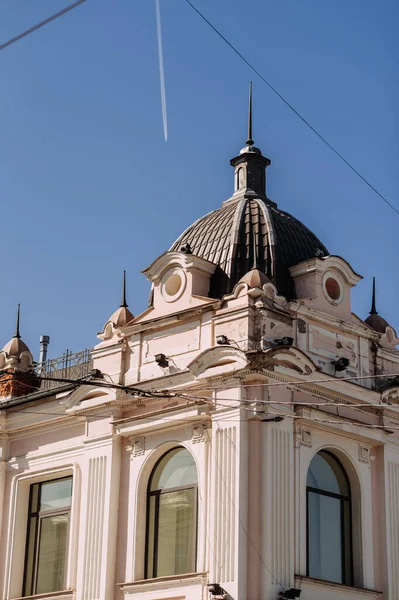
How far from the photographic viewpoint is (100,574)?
25.1 meters

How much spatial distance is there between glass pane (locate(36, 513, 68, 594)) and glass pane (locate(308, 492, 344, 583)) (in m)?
6.19

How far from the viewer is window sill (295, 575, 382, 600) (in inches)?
902

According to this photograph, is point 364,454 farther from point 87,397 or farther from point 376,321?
point 87,397

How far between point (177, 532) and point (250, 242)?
6903 mm

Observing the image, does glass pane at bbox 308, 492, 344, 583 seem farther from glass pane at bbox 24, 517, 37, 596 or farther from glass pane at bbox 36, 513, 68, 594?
glass pane at bbox 24, 517, 37, 596

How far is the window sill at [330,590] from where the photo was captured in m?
22.9

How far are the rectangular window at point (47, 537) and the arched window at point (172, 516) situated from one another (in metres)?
2.89

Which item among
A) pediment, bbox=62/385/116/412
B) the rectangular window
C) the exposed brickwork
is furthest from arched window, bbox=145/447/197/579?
the exposed brickwork

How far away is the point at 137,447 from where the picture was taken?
2562 cm


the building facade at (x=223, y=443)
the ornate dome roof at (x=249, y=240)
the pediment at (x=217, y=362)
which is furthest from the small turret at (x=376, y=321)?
the pediment at (x=217, y=362)

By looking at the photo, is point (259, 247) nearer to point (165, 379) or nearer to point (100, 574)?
point (165, 379)

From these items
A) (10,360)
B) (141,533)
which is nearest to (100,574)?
(141,533)

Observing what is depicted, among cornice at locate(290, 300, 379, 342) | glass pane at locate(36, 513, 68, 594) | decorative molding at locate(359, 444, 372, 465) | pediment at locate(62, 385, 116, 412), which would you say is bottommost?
glass pane at locate(36, 513, 68, 594)

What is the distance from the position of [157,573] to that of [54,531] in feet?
12.7
